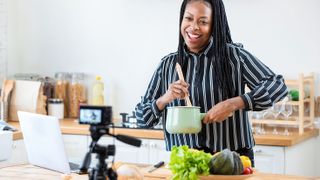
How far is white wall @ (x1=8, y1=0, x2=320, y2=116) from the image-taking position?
4152mm

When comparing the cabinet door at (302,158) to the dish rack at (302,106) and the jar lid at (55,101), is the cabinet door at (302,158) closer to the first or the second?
the dish rack at (302,106)

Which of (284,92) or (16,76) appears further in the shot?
(16,76)

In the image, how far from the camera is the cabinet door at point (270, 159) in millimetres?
3654

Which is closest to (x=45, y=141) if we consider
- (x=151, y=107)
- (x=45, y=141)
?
(x=45, y=141)

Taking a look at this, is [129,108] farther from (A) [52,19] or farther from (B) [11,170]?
(B) [11,170]

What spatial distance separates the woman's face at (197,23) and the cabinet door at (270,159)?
116 cm

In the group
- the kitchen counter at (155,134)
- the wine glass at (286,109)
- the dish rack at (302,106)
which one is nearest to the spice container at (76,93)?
the kitchen counter at (155,134)

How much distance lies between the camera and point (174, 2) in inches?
176

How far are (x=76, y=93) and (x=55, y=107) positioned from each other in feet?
0.63

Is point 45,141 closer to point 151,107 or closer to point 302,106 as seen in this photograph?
point 151,107

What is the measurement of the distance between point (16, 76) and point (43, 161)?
223 centimetres

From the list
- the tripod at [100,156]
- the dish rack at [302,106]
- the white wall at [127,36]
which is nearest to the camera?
the tripod at [100,156]

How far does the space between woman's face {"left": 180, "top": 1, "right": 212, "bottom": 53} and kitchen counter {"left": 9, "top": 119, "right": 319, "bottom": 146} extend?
3.22 ft

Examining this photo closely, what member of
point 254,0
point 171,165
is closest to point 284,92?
point 171,165
